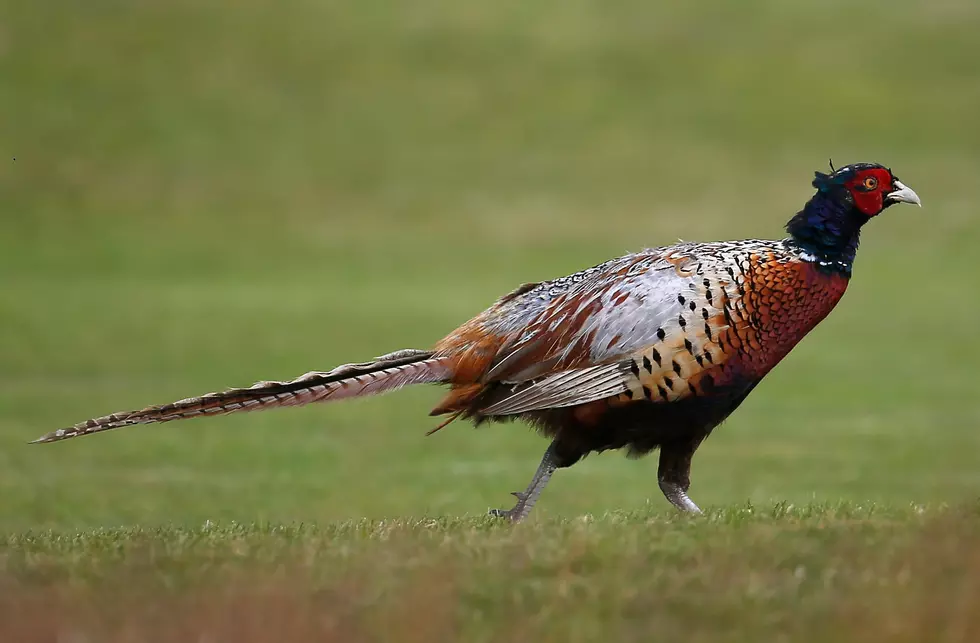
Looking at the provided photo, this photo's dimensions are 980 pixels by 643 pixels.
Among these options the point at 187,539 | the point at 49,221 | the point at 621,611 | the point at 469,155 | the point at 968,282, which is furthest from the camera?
the point at 469,155

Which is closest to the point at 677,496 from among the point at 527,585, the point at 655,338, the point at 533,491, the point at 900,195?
the point at 533,491

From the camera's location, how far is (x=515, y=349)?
8750 mm

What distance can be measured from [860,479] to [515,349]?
10058 millimetres

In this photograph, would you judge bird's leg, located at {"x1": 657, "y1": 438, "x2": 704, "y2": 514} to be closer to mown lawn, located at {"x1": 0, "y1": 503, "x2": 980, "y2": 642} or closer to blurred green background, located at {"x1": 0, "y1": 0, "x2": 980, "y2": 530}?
mown lawn, located at {"x1": 0, "y1": 503, "x2": 980, "y2": 642}

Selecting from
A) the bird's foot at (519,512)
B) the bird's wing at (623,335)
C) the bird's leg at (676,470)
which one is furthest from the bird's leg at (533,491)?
the bird's leg at (676,470)

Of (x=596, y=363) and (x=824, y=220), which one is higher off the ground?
(x=824, y=220)

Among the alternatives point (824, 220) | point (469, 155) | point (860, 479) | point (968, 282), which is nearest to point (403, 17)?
point (469, 155)

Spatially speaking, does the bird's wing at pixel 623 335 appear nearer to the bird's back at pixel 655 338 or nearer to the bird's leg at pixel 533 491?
the bird's back at pixel 655 338

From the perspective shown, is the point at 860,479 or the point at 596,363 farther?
the point at 860,479

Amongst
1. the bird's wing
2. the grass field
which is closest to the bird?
the bird's wing

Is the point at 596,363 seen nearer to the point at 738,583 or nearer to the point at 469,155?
the point at 738,583

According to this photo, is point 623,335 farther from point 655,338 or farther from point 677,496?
point 677,496

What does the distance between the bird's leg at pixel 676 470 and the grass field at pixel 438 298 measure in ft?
1.63

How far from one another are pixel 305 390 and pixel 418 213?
101 feet
